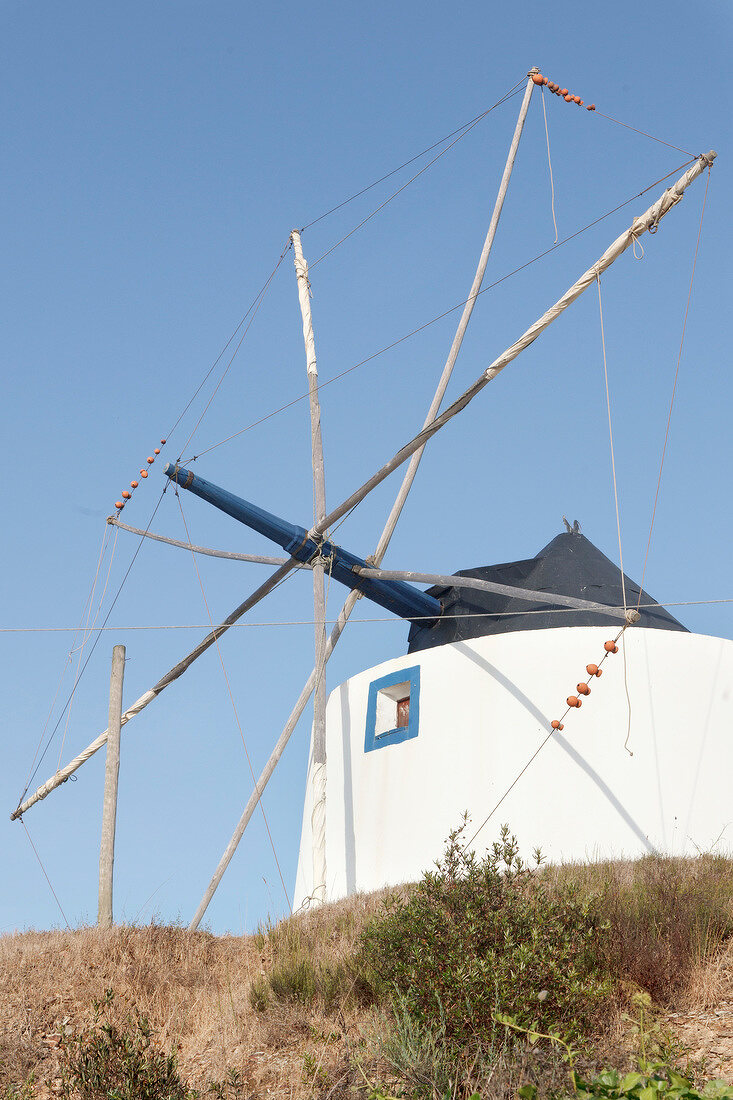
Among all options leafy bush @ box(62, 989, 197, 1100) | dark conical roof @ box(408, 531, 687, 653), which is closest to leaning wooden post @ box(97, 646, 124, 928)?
dark conical roof @ box(408, 531, 687, 653)

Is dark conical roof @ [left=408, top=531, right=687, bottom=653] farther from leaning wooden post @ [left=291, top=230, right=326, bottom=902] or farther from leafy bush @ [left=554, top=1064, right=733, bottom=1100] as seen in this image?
leafy bush @ [left=554, top=1064, right=733, bottom=1100]

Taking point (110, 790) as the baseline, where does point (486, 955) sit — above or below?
below

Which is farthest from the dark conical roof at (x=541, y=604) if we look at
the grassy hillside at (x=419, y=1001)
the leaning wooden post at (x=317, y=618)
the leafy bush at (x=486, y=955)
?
the leafy bush at (x=486, y=955)

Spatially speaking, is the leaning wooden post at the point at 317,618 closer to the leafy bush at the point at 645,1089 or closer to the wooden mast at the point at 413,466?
the wooden mast at the point at 413,466

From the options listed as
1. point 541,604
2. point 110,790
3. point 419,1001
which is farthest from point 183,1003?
point 541,604

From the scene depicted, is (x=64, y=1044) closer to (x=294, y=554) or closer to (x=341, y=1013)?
(x=341, y=1013)

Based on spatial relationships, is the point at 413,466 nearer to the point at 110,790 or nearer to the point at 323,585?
the point at 323,585

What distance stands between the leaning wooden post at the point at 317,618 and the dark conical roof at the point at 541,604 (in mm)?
1780

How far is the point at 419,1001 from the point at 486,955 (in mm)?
521

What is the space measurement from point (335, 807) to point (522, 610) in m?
3.53

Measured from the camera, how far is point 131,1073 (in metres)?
6.03

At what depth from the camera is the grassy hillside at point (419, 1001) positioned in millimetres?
6277

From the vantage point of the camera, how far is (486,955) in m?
7.07

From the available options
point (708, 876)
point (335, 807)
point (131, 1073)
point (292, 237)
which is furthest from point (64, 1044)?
point (292, 237)
